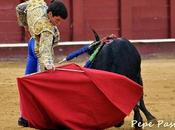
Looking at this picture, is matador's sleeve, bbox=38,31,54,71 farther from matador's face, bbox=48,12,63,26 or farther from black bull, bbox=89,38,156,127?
black bull, bbox=89,38,156,127

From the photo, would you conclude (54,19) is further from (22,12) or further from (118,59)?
(118,59)

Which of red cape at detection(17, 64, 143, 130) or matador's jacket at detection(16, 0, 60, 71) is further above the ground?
Answer: matador's jacket at detection(16, 0, 60, 71)

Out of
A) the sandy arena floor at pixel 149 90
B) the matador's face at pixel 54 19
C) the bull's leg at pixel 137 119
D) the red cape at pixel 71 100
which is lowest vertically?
the sandy arena floor at pixel 149 90

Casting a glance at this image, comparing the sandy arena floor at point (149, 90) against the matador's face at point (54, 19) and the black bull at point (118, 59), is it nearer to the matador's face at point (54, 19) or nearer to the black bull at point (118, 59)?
the black bull at point (118, 59)

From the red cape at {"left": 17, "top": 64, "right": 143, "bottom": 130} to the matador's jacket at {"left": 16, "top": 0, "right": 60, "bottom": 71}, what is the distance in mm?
139

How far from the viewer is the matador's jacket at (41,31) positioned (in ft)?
14.8

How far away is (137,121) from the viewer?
5.18 m

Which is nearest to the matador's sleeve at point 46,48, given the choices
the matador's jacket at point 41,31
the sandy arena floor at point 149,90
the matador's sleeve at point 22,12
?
the matador's jacket at point 41,31

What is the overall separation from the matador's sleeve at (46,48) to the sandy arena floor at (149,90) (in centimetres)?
90

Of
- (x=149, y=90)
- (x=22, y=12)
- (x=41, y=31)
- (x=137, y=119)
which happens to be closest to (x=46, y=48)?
(x=41, y=31)

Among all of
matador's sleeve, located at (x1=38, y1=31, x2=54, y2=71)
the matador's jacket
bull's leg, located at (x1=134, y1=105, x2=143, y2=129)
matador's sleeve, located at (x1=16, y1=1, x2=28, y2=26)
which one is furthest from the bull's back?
Result: matador's sleeve, located at (x1=16, y1=1, x2=28, y2=26)

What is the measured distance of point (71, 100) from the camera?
4520 mm

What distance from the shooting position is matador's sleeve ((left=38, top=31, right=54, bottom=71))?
4508 millimetres

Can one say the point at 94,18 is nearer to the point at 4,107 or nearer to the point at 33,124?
the point at 4,107
